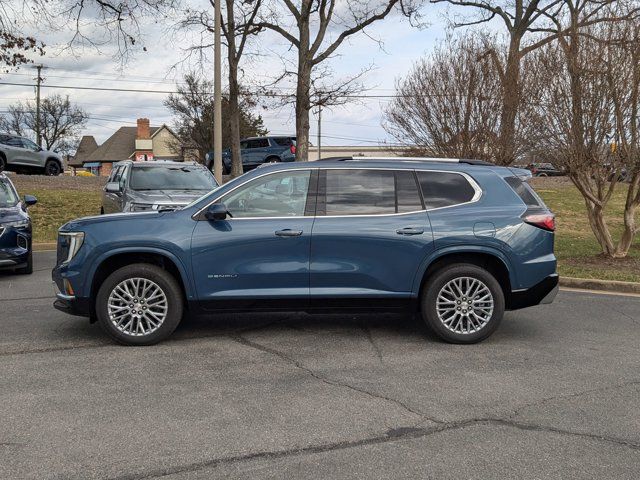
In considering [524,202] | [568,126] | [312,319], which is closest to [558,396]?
[524,202]

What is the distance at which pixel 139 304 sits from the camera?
19.9 feet

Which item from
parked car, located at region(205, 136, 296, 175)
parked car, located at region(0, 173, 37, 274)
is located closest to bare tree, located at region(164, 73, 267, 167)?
parked car, located at region(205, 136, 296, 175)

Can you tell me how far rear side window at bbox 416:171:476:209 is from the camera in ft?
20.8

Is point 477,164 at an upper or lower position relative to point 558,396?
upper

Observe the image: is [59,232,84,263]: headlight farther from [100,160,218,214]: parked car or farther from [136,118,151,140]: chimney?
[136,118,151,140]: chimney

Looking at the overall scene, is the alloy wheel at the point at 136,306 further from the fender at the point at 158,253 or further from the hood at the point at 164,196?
the hood at the point at 164,196

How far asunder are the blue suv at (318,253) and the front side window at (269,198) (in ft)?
0.04

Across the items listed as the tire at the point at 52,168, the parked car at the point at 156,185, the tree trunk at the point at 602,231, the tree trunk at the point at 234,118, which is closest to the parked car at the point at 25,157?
the tire at the point at 52,168

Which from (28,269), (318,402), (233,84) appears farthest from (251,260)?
(233,84)

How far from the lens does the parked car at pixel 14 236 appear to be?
9.84m

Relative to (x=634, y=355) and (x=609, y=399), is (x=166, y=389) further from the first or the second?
(x=634, y=355)

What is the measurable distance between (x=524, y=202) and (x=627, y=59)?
5.07 metres

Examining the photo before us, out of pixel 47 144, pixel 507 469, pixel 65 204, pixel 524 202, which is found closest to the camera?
pixel 507 469

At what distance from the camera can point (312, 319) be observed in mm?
7355
